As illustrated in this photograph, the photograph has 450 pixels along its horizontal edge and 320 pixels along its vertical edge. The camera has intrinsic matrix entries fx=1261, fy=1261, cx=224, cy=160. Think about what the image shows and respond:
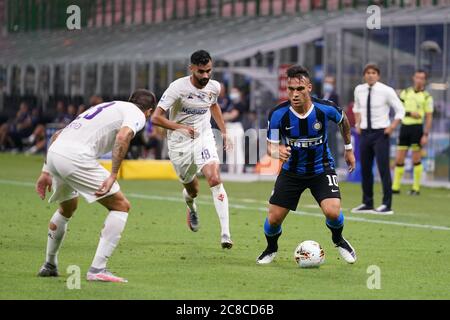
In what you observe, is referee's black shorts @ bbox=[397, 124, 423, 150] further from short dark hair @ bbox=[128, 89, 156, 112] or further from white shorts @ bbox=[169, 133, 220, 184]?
short dark hair @ bbox=[128, 89, 156, 112]

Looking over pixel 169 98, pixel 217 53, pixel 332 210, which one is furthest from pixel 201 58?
pixel 217 53

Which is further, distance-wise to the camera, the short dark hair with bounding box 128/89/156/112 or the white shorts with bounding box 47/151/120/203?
the short dark hair with bounding box 128/89/156/112

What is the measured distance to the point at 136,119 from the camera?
11.3 m


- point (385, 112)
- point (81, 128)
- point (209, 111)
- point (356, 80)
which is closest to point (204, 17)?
point (356, 80)

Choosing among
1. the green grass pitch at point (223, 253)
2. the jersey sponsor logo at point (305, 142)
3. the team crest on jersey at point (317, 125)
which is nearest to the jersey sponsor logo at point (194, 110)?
the green grass pitch at point (223, 253)

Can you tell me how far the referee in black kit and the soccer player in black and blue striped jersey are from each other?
22.0ft

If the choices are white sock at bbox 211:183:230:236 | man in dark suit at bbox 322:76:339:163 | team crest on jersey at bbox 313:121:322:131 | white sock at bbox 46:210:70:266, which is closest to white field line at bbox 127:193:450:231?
white sock at bbox 211:183:230:236

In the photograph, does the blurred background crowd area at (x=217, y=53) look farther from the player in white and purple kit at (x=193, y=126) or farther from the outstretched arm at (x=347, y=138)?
the outstretched arm at (x=347, y=138)

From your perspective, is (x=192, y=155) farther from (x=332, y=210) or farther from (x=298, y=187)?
(x=332, y=210)

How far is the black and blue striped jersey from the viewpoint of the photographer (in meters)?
13.0

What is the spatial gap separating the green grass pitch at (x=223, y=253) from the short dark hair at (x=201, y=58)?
7.15ft

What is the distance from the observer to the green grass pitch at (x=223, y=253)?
435 inches

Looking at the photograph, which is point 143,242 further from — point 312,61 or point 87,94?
point 87,94

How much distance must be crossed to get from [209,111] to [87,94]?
27.8 meters
